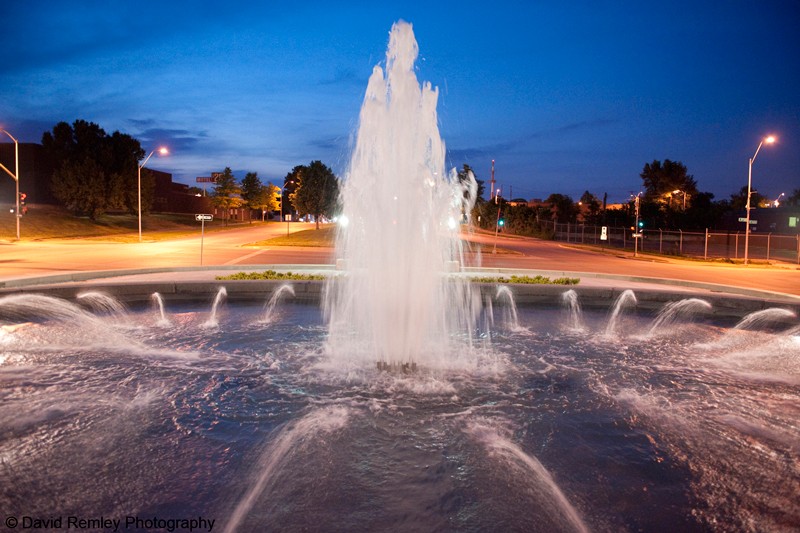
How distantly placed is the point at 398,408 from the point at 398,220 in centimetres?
Result: 323

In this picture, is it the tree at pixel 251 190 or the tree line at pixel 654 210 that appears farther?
the tree at pixel 251 190

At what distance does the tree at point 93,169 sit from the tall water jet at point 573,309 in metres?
56.1

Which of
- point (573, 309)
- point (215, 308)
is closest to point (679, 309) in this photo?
point (573, 309)

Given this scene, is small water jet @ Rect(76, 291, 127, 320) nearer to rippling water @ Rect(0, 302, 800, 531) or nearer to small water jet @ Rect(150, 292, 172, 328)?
small water jet @ Rect(150, 292, 172, 328)

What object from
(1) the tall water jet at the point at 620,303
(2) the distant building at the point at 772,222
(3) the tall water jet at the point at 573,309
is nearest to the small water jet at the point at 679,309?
(1) the tall water jet at the point at 620,303

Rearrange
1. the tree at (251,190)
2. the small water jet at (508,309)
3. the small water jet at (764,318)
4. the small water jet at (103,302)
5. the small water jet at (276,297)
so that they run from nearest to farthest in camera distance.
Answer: the small water jet at (508,309), the small water jet at (764,318), the small water jet at (103,302), the small water jet at (276,297), the tree at (251,190)

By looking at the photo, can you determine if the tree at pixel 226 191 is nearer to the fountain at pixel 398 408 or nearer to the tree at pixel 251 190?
the tree at pixel 251 190

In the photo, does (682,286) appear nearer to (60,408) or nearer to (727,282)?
(727,282)

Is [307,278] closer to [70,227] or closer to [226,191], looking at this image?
[70,227]

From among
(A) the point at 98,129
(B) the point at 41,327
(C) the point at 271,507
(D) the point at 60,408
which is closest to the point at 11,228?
(A) the point at 98,129

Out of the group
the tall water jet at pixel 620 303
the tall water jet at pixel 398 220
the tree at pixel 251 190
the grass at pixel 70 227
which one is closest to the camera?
the tall water jet at pixel 398 220

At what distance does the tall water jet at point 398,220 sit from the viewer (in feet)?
28.9

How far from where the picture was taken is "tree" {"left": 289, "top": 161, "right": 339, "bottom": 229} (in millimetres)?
67794

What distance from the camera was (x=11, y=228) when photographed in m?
47.0
